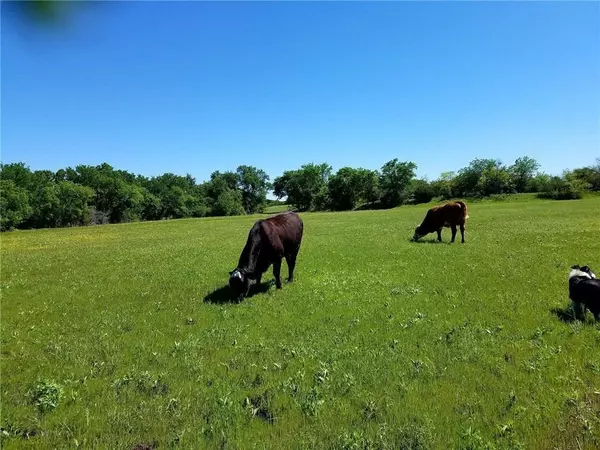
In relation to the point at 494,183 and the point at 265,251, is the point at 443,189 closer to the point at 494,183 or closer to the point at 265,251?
the point at 494,183

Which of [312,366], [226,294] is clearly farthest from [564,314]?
[226,294]

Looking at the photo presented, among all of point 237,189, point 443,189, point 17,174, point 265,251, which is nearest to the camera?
point 265,251

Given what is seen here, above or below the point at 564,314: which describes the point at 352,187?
above

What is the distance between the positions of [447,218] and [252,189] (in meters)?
139

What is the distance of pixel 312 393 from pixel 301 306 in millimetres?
5086

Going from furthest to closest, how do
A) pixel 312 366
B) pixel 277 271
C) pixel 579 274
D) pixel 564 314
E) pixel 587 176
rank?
pixel 587 176 < pixel 277 271 < pixel 579 274 < pixel 564 314 < pixel 312 366

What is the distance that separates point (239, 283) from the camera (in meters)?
12.1

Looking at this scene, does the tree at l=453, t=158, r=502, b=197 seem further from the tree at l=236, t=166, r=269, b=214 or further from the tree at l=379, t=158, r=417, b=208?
the tree at l=236, t=166, r=269, b=214

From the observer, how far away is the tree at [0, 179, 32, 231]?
65.6 m

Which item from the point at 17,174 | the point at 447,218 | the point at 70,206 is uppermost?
the point at 17,174

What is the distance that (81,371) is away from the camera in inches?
295

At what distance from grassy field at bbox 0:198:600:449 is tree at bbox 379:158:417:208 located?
108 metres

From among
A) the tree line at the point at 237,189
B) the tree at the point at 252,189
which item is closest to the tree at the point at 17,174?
the tree line at the point at 237,189

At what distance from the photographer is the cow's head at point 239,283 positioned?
12.1m
